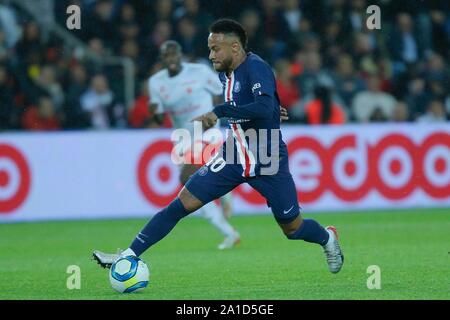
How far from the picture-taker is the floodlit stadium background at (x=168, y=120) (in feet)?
50.4

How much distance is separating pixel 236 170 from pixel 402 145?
8001 mm

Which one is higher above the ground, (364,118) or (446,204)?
(364,118)

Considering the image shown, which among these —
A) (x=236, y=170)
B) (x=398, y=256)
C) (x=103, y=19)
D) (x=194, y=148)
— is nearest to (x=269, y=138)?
(x=236, y=170)

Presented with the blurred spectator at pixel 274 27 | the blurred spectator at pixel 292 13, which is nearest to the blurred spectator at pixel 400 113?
the blurred spectator at pixel 274 27

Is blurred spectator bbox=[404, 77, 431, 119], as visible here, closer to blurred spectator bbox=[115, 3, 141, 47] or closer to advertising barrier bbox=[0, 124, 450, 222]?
advertising barrier bbox=[0, 124, 450, 222]

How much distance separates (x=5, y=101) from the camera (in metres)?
15.8

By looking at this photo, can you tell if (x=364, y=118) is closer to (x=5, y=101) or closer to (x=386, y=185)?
(x=386, y=185)

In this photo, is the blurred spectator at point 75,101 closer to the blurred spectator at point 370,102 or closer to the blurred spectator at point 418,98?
the blurred spectator at point 370,102

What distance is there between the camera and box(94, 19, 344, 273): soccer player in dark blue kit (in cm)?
871

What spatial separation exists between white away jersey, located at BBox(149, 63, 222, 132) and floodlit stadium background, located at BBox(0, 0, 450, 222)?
2.94 m

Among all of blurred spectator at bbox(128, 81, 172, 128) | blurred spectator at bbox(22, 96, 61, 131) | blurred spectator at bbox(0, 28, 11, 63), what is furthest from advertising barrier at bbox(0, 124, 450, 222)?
blurred spectator at bbox(0, 28, 11, 63)

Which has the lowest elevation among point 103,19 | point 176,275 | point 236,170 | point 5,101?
point 176,275

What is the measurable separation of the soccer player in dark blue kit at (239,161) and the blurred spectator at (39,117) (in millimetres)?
7449

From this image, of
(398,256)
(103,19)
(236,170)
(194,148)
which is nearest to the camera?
(236,170)
